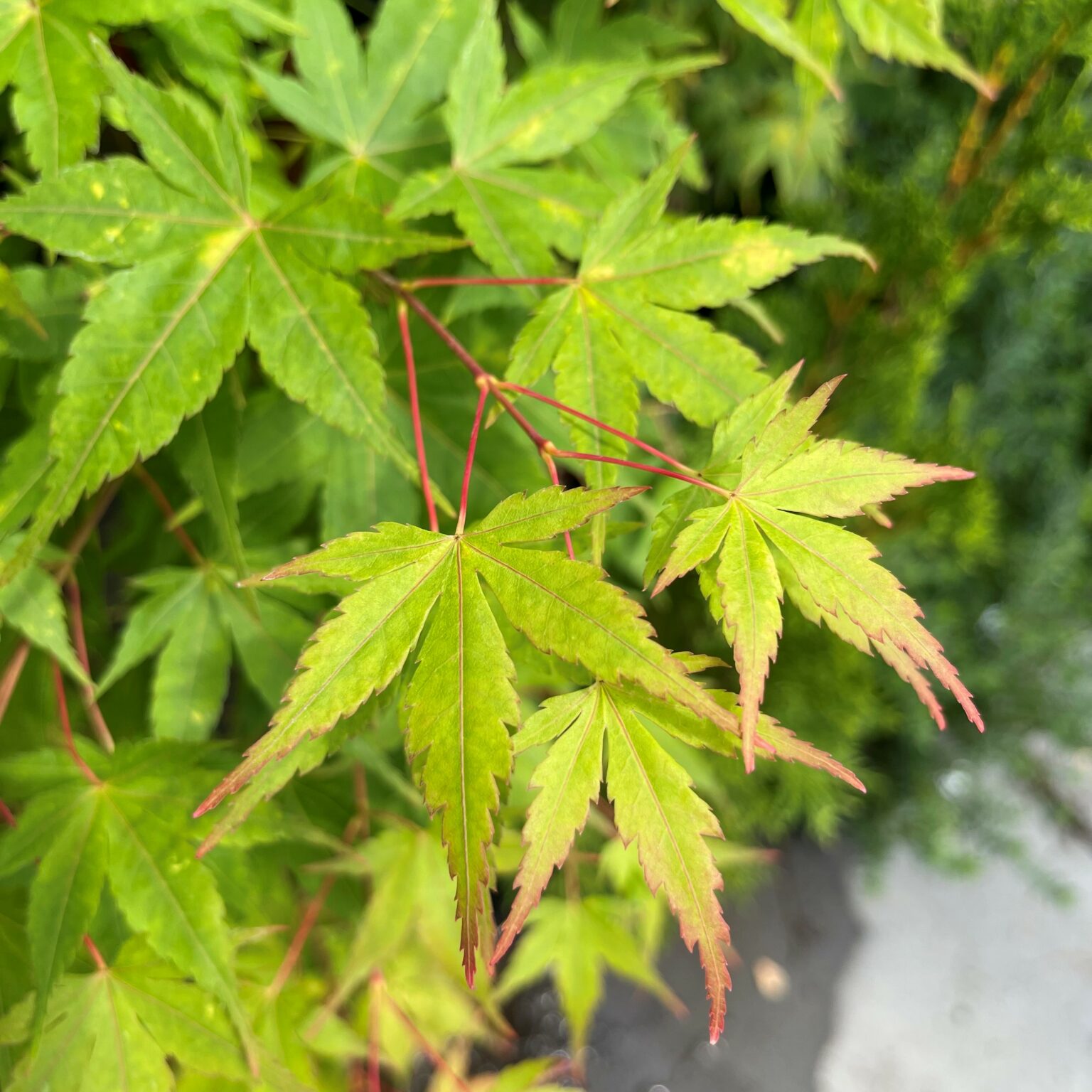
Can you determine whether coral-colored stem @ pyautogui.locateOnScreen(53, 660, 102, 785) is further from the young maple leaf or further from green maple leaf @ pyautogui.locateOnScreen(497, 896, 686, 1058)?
green maple leaf @ pyautogui.locateOnScreen(497, 896, 686, 1058)

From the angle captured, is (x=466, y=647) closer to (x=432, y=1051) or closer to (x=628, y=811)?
(x=628, y=811)

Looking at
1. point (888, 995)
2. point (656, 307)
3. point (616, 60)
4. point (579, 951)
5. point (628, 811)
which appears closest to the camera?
point (628, 811)

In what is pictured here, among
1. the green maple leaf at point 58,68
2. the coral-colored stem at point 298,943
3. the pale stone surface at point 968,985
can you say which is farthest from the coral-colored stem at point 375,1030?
the pale stone surface at point 968,985

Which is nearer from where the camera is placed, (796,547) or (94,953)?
(796,547)

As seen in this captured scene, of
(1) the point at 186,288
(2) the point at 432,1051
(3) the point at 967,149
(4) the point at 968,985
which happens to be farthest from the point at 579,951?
(4) the point at 968,985

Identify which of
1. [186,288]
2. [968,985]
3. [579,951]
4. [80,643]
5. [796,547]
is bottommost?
[968,985]

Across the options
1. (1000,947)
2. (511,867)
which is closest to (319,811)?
(511,867)

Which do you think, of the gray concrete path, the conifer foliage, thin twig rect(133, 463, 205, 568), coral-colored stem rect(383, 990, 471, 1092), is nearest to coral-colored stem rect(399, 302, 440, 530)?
the conifer foliage
